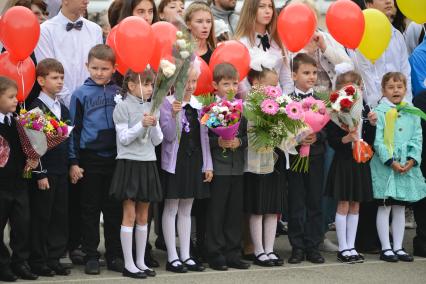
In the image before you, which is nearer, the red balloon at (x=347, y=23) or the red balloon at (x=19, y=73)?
the red balloon at (x=19, y=73)

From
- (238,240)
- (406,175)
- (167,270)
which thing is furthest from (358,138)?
(167,270)

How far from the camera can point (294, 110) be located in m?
8.73

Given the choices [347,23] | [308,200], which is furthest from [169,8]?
[308,200]

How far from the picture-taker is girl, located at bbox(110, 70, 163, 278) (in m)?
8.36

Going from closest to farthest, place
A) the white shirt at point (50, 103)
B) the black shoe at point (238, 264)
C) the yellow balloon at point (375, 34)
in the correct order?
the white shirt at point (50, 103) → the black shoe at point (238, 264) → the yellow balloon at point (375, 34)

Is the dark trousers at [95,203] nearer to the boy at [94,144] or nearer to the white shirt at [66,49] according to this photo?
the boy at [94,144]

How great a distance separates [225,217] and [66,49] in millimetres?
2086

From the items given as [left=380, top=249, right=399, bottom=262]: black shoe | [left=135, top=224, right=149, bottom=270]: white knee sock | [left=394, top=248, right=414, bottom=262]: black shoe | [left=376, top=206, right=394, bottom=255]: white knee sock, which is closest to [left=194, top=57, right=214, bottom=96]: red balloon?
[left=135, top=224, right=149, bottom=270]: white knee sock

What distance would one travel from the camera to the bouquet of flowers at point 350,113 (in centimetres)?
906

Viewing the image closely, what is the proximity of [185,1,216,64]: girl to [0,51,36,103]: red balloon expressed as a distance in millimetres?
1646

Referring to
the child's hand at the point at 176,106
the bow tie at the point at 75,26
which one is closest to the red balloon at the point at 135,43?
the child's hand at the point at 176,106

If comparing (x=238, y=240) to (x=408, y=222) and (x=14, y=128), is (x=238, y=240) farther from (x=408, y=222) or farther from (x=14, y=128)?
(x=408, y=222)

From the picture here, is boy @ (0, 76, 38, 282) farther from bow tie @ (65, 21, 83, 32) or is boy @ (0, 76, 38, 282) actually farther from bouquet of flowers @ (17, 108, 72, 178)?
bow tie @ (65, 21, 83, 32)

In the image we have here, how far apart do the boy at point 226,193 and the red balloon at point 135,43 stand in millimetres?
846
